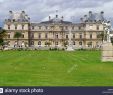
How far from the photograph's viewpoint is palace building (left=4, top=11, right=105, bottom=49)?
7534 inches

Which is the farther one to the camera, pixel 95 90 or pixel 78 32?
pixel 78 32

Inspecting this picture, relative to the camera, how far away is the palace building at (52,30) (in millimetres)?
191375

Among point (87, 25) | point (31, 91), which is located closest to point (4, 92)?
point (31, 91)

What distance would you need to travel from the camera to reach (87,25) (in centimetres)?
19112

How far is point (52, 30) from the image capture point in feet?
633

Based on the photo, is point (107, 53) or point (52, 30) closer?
point (107, 53)

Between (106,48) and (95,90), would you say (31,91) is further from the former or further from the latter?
(106,48)

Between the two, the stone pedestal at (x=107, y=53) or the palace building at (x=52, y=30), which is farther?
the palace building at (x=52, y=30)

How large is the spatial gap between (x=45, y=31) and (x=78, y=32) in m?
12.9

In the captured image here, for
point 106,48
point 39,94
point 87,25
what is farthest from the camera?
point 87,25

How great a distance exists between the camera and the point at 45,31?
193500 millimetres

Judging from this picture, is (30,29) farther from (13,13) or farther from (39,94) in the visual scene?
(39,94)

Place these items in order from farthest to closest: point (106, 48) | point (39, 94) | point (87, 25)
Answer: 1. point (87, 25)
2. point (106, 48)
3. point (39, 94)

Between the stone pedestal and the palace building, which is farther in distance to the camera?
the palace building
